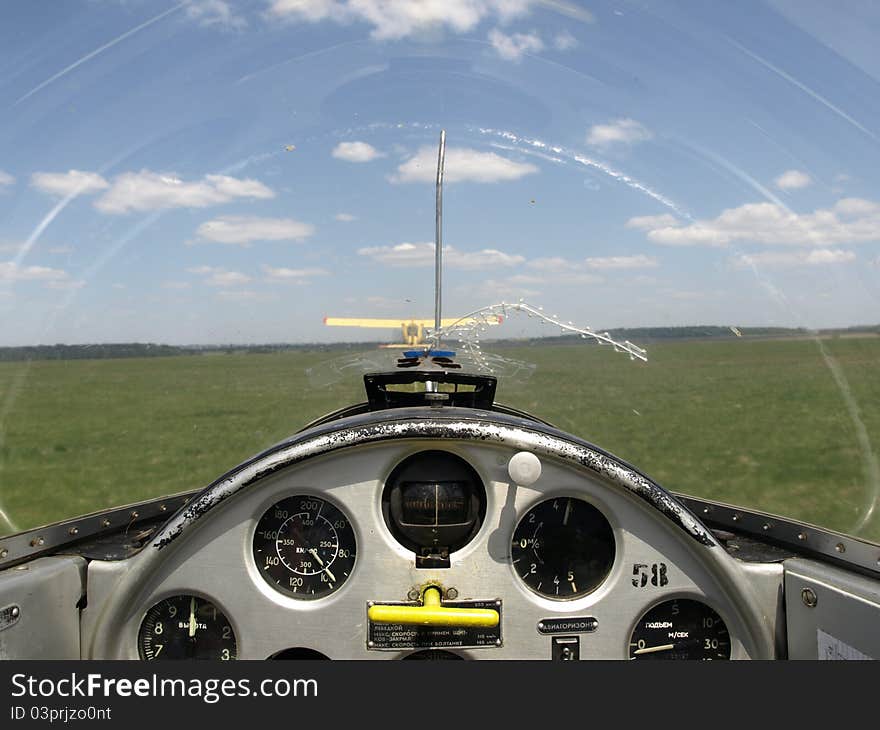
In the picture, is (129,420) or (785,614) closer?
(785,614)

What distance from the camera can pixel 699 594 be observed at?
2207 millimetres

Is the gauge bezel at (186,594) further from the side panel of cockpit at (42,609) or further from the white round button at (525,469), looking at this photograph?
the white round button at (525,469)

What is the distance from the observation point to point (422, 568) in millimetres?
2186

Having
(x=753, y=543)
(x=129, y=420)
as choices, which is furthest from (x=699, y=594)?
(x=129, y=420)

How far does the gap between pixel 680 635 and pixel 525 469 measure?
2.82ft

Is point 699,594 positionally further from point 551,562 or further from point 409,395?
point 409,395

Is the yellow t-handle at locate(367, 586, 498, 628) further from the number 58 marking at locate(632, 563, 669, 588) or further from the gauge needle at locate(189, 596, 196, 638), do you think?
the gauge needle at locate(189, 596, 196, 638)

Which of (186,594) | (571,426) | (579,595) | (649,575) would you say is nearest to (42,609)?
(186,594)

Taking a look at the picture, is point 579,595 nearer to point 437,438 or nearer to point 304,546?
point 437,438

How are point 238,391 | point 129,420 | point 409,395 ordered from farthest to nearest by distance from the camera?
point 238,391 → point 129,420 → point 409,395

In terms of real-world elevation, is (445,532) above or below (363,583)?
above

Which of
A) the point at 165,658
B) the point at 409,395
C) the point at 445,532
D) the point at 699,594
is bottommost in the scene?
the point at 165,658

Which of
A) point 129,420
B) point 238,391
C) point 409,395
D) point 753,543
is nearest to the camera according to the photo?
point 753,543

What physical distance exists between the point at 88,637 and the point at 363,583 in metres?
0.98
